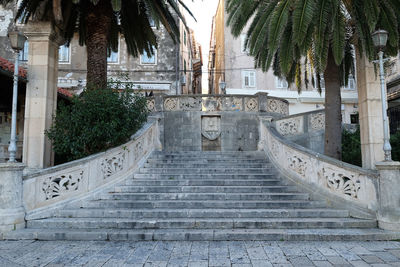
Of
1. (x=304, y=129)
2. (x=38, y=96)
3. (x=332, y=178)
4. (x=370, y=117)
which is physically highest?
(x=38, y=96)

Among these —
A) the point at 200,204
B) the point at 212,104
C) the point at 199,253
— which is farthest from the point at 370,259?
the point at 212,104

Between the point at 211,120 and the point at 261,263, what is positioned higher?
the point at 211,120

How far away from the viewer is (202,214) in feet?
19.4

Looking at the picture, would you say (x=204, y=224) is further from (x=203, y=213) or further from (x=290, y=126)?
(x=290, y=126)

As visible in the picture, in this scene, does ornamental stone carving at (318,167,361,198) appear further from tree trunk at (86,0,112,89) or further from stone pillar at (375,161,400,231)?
tree trunk at (86,0,112,89)

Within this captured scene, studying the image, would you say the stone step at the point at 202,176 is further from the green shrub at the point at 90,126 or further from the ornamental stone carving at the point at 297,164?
the green shrub at the point at 90,126

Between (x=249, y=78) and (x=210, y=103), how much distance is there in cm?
1246

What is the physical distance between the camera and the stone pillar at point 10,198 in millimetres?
5316

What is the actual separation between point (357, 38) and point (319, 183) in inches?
164

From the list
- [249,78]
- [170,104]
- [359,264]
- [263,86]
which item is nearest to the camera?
[359,264]

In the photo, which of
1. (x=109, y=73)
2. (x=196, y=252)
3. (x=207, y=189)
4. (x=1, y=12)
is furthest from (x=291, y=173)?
(x=1, y=12)

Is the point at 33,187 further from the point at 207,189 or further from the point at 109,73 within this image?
the point at 109,73

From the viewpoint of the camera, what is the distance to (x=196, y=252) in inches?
178

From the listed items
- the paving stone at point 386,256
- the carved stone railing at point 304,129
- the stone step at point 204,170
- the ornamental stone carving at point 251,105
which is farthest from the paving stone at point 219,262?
the ornamental stone carving at point 251,105
